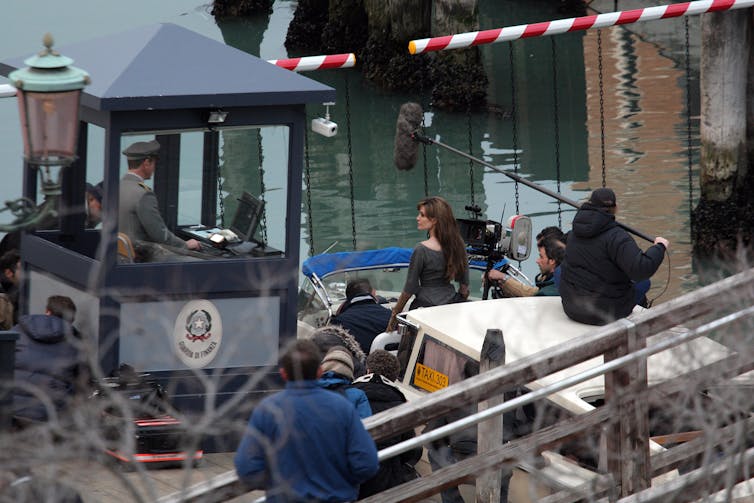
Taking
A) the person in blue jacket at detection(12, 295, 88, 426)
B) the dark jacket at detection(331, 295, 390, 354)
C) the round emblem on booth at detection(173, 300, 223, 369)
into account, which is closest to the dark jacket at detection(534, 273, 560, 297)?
the dark jacket at detection(331, 295, 390, 354)

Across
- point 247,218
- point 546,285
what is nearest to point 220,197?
point 247,218

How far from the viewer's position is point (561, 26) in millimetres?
11445

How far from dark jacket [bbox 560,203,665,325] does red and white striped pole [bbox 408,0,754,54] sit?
3.08m

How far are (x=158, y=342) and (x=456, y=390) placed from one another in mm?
2860

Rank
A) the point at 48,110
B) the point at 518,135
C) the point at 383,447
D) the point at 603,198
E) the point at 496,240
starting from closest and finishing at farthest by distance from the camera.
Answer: the point at 48,110 < the point at 383,447 < the point at 603,198 < the point at 496,240 < the point at 518,135

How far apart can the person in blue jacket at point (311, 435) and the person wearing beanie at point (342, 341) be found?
2628 millimetres

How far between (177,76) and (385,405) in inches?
81.4

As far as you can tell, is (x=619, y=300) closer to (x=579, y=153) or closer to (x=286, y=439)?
(x=286, y=439)

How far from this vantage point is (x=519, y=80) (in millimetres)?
22328

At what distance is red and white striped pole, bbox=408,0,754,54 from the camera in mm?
11289

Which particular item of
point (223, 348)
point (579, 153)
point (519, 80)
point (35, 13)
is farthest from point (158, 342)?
point (35, 13)

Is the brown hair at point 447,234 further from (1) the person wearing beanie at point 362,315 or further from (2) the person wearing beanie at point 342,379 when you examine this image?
(2) the person wearing beanie at point 342,379

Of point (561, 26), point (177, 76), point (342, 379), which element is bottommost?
point (342, 379)

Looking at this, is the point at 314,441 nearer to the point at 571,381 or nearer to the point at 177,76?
the point at 571,381
